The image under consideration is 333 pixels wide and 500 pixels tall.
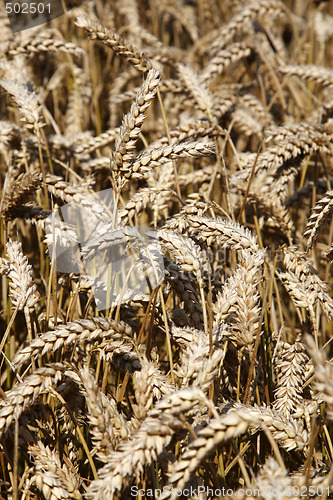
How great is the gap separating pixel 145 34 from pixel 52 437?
2.68 m

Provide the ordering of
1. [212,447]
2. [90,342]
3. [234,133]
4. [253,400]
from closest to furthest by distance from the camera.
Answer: [212,447]
[253,400]
[90,342]
[234,133]

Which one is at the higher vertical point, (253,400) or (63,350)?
(63,350)

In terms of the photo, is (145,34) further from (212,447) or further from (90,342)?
(212,447)

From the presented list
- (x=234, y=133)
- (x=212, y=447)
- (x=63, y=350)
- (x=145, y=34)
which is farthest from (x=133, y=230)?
(x=145, y=34)

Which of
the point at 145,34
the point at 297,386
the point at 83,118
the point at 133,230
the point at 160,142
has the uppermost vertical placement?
the point at 145,34

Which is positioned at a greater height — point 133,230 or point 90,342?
point 133,230

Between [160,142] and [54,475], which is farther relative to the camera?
[160,142]

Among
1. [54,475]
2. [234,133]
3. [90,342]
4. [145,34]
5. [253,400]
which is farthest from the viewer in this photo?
[145,34]

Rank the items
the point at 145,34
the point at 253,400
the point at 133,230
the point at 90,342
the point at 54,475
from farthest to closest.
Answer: the point at 145,34 < the point at 90,342 < the point at 253,400 < the point at 133,230 < the point at 54,475

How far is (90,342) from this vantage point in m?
1.55

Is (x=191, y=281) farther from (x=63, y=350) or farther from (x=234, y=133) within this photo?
(x=234, y=133)

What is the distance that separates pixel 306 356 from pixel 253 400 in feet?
0.72

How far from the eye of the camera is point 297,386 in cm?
130

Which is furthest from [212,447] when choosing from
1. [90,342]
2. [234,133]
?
[234,133]
